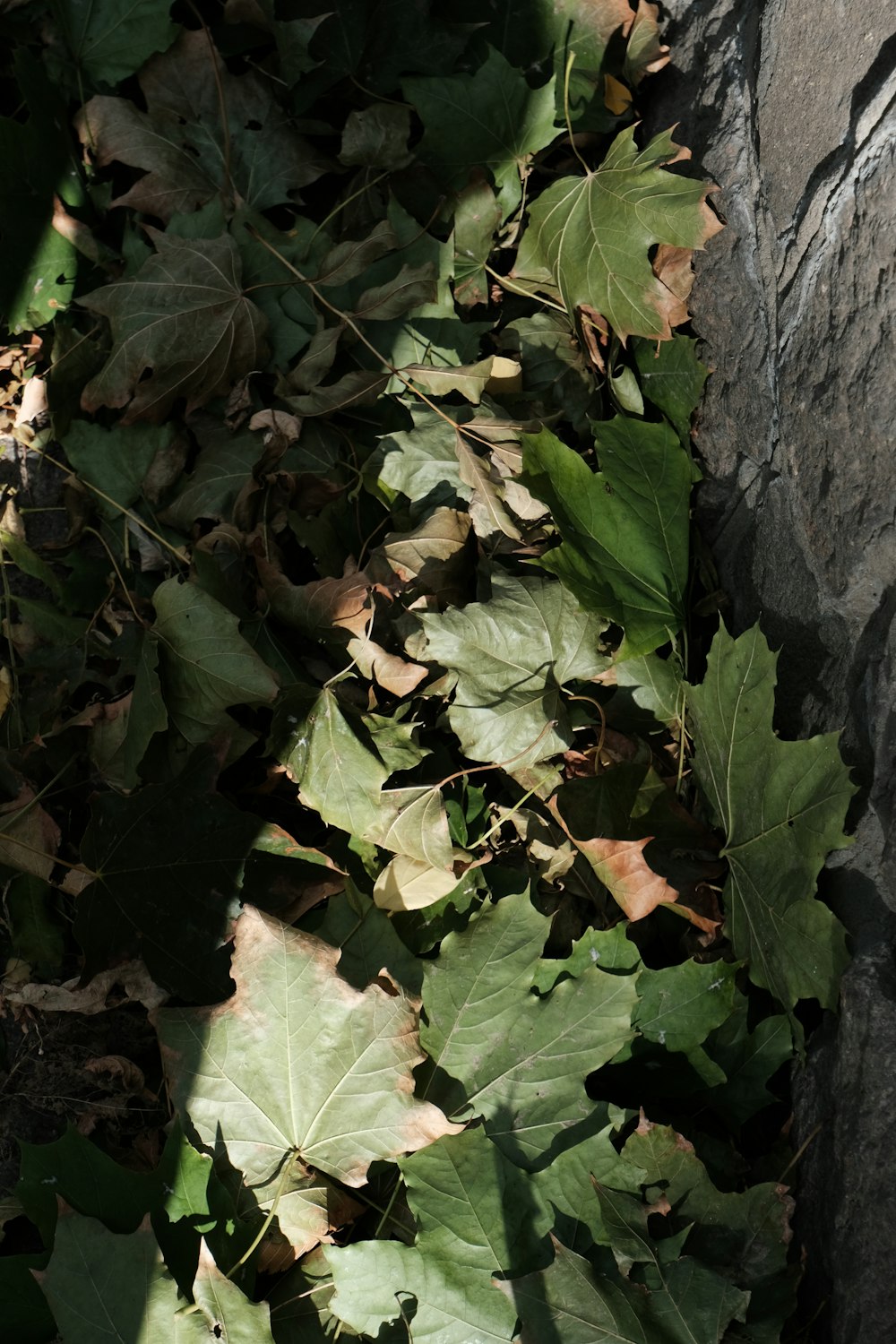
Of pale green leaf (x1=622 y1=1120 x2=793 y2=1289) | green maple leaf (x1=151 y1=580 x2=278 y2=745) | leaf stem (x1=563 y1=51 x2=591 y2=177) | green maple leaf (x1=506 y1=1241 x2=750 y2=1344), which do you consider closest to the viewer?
green maple leaf (x1=506 y1=1241 x2=750 y2=1344)

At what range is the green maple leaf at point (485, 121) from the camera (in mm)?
1784

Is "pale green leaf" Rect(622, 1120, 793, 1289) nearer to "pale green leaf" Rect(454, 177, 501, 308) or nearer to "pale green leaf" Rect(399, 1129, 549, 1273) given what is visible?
"pale green leaf" Rect(399, 1129, 549, 1273)

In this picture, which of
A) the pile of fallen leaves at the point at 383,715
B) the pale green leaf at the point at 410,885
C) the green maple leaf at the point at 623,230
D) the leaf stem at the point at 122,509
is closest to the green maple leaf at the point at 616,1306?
the pile of fallen leaves at the point at 383,715

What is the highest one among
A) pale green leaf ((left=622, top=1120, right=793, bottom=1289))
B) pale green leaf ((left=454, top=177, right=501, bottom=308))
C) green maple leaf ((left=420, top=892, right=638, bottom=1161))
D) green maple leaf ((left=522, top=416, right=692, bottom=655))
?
pale green leaf ((left=454, top=177, right=501, bottom=308))

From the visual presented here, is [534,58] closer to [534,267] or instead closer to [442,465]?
[534,267]

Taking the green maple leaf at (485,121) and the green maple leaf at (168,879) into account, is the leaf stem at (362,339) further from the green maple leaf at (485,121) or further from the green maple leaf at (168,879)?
the green maple leaf at (168,879)

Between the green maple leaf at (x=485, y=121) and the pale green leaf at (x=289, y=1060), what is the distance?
1348mm

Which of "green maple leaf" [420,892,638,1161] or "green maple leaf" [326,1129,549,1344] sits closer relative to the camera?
"green maple leaf" [326,1129,549,1344]

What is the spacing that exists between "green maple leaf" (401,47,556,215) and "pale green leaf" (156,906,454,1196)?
4.42 ft

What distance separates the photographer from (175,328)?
1.74 meters

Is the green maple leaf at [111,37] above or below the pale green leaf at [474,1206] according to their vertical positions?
above

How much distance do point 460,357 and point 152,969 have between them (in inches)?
43.9

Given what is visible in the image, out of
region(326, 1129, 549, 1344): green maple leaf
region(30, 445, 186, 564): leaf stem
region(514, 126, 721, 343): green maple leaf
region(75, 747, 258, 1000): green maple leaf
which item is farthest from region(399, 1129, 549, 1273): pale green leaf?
region(514, 126, 721, 343): green maple leaf

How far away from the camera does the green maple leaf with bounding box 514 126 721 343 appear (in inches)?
61.7
